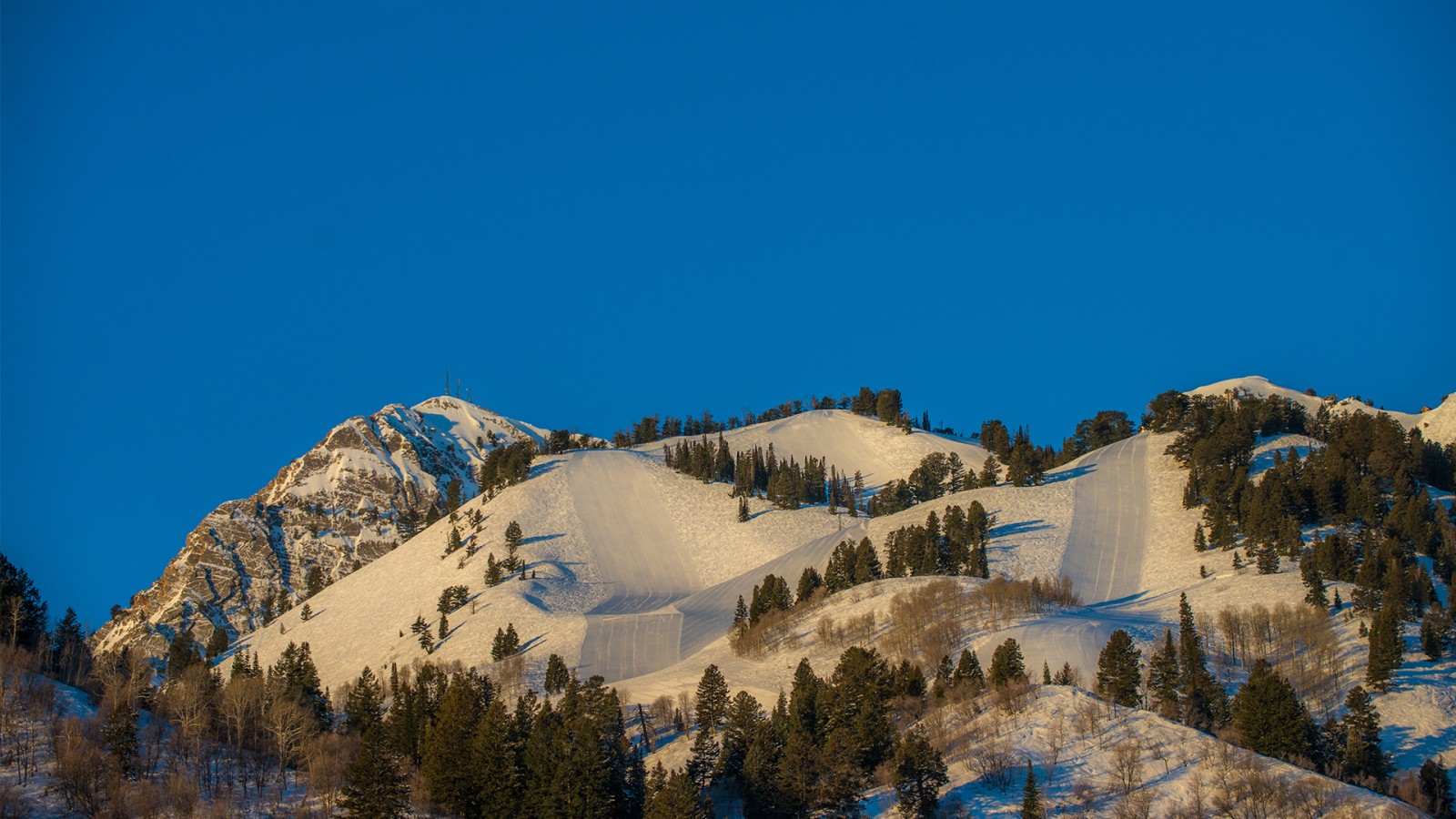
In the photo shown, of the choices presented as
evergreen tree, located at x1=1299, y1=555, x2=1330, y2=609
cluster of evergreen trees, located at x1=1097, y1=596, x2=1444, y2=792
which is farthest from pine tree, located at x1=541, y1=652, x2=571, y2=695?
evergreen tree, located at x1=1299, y1=555, x2=1330, y2=609

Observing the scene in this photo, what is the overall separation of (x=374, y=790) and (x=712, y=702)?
32.3 meters

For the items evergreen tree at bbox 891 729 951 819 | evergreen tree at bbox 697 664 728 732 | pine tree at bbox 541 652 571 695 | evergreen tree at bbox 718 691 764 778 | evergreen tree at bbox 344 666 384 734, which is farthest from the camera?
pine tree at bbox 541 652 571 695

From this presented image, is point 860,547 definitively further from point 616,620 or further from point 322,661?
point 322,661

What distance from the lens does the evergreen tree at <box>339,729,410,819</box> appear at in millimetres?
83062

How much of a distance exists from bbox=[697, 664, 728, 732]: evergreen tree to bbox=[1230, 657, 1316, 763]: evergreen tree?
3891 centimetres

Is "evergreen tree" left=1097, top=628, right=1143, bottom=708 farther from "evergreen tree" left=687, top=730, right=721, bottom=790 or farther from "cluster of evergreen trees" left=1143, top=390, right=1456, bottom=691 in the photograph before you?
"evergreen tree" left=687, top=730, right=721, bottom=790

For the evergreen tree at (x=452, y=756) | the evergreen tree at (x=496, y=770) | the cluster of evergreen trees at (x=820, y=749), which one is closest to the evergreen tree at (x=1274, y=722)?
the cluster of evergreen trees at (x=820, y=749)

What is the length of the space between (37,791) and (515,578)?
105 metres

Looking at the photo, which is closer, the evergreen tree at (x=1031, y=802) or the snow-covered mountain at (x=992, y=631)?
the evergreen tree at (x=1031, y=802)

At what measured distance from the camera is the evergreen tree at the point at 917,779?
85.2 m

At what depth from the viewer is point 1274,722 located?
3629 inches

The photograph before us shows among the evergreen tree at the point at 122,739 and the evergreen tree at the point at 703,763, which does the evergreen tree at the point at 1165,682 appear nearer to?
the evergreen tree at the point at 703,763

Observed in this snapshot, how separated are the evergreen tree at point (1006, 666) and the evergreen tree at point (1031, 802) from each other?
63.0 feet

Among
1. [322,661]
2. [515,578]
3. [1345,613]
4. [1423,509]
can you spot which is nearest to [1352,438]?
[1423,509]
